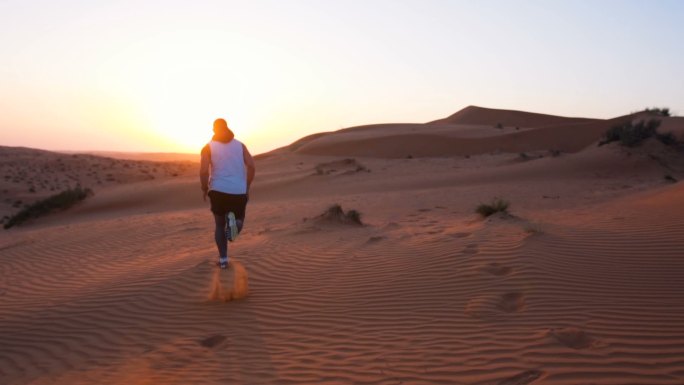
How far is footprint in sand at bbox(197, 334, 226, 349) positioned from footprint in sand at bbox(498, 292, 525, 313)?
2.51 meters

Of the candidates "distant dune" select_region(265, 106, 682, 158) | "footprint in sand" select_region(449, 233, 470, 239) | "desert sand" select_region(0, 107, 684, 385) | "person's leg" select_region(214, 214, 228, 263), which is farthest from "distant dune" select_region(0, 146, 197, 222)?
"footprint in sand" select_region(449, 233, 470, 239)

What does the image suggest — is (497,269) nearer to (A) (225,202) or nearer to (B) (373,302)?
(B) (373,302)

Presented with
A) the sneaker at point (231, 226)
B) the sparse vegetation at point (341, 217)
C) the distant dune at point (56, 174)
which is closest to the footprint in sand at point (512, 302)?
the sneaker at point (231, 226)

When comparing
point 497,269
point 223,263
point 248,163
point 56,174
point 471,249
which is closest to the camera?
point 497,269

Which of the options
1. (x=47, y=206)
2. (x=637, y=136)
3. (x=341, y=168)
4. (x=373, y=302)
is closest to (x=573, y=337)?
(x=373, y=302)

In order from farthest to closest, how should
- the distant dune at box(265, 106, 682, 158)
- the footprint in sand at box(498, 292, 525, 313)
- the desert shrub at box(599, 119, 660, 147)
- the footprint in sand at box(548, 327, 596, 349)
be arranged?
1. the distant dune at box(265, 106, 682, 158)
2. the desert shrub at box(599, 119, 660, 147)
3. the footprint in sand at box(498, 292, 525, 313)
4. the footprint in sand at box(548, 327, 596, 349)

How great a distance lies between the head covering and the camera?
6.96 m

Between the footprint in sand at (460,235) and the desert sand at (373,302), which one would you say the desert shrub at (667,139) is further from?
the footprint in sand at (460,235)

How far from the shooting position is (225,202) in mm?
6941

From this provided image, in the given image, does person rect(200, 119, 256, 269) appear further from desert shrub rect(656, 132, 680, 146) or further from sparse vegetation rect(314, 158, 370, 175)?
desert shrub rect(656, 132, 680, 146)

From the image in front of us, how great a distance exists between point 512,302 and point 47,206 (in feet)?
63.9

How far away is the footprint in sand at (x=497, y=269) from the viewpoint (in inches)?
240

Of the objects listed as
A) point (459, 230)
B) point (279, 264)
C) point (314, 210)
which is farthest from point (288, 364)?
point (314, 210)

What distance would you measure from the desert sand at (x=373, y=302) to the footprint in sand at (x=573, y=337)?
0.01 meters
